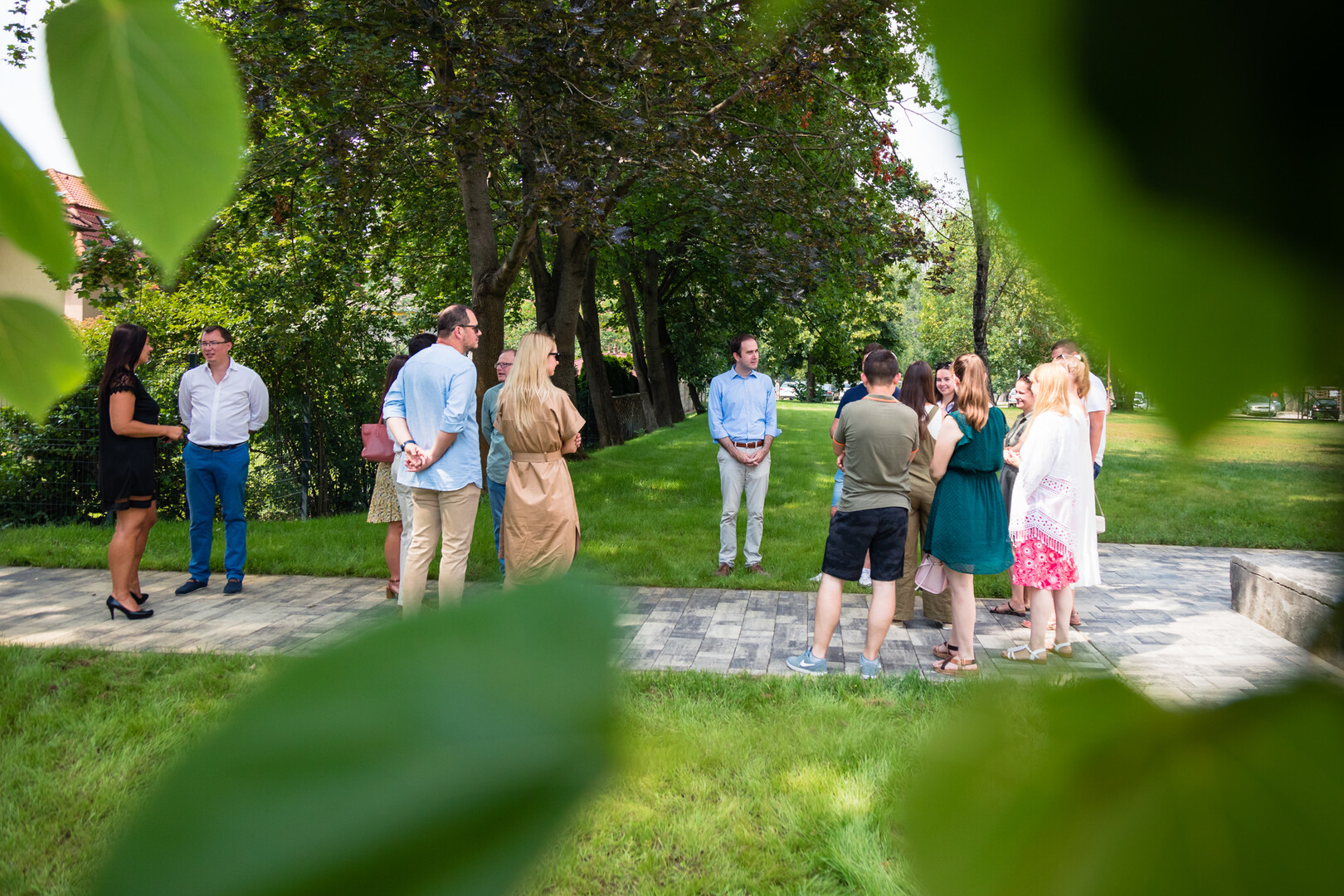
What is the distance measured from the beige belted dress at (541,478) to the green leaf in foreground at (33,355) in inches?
178

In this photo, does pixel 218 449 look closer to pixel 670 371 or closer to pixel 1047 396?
pixel 1047 396

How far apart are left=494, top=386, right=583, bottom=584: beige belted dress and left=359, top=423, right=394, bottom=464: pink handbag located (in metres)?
1.00

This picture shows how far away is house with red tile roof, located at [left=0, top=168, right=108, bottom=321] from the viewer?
0.97 ft

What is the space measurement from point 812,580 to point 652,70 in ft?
13.4

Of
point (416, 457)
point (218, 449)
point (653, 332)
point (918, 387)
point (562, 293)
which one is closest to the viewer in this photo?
point (416, 457)

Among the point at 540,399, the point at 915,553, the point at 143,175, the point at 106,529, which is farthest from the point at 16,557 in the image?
the point at 143,175

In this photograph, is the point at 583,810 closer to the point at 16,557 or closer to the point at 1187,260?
the point at 1187,260

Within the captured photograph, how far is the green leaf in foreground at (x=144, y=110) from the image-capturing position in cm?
28

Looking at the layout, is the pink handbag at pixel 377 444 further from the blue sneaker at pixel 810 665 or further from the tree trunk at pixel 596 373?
the tree trunk at pixel 596 373

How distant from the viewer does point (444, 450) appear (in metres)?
4.82

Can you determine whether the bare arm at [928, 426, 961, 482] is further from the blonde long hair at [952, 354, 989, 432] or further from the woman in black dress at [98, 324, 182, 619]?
the woman in black dress at [98, 324, 182, 619]

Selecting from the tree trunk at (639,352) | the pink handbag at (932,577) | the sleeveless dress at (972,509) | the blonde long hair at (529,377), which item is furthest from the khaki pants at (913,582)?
the tree trunk at (639,352)

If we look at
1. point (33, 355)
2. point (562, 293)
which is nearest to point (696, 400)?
point (562, 293)

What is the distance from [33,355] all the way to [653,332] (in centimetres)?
2253
